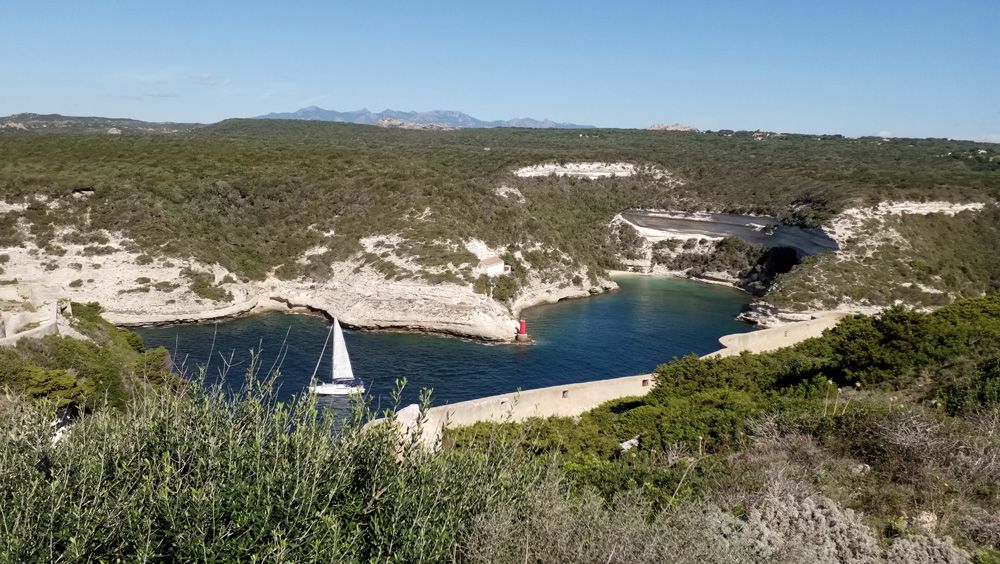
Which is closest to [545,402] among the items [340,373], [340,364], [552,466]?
[552,466]

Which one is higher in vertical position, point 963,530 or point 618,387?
point 963,530

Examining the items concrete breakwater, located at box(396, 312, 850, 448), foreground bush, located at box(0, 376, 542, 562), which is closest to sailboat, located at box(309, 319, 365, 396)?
concrete breakwater, located at box(396, 312, 850, 448)

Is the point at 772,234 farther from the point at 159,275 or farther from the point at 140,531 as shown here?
the point at 140,531

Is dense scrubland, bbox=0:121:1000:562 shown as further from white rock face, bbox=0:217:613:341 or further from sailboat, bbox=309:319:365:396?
sailboat, bbox=309:319:365:396

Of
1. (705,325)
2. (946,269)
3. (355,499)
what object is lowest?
(705,325)

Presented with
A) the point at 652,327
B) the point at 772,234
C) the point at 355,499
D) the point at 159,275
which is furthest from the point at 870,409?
the point at 772,234

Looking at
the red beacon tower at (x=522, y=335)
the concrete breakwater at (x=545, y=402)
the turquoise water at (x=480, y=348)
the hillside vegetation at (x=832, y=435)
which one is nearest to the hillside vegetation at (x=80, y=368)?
the turquoise water at (x=480, y=348)
